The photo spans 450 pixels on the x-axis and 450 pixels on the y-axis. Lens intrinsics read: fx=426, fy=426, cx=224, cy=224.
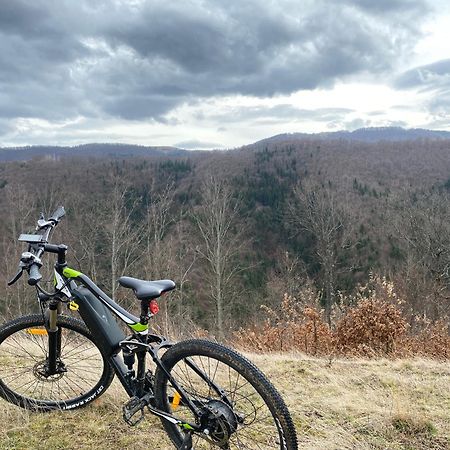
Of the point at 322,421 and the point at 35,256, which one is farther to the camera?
the point at 322,421

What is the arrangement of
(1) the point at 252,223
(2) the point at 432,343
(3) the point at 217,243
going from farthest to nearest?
(1) the point at 252,223 < (3) the point at 217,243 < (2) the point at 432,343

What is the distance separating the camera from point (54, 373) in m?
3.25

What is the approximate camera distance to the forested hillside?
87.0ft

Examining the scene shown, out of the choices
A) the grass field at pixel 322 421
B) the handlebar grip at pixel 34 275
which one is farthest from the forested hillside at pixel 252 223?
the grass field at pixel 322 421

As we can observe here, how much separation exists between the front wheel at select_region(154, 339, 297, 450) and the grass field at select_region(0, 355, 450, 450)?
402mm

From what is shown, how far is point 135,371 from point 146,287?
26.5 inches

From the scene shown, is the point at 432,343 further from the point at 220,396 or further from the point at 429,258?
the point at 429,258

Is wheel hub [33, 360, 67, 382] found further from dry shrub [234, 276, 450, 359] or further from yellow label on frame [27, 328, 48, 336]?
dry shrub [234, 276, 450, 359]

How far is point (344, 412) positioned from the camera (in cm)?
345

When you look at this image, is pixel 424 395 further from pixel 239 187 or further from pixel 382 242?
pixel 239 187

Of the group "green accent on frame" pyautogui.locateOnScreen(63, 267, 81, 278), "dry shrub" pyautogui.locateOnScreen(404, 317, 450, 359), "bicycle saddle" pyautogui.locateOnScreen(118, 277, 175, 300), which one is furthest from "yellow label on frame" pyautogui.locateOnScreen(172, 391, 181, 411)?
"dry shrub" pyautogui.locateOnScreen(404, 317, 450, 359)

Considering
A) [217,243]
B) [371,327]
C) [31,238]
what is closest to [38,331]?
[31,238]

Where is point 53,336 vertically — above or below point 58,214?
below

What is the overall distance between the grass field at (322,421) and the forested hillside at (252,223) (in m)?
1.31
